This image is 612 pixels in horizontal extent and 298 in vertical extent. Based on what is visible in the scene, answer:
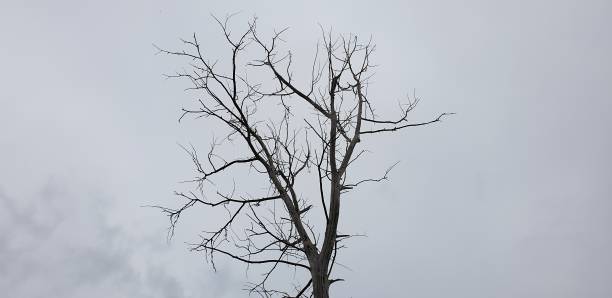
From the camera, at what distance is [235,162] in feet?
25.1

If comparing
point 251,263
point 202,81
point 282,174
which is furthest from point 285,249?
point 202,81

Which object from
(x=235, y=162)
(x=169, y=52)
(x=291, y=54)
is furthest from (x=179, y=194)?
(x=291, y=54)

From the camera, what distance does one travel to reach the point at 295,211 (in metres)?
7.25

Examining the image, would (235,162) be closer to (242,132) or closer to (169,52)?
(242,132)

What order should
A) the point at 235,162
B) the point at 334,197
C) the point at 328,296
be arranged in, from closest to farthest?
the point at 328,296 < the point at 334,197 < the point at 235,162

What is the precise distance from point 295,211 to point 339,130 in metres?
1.30

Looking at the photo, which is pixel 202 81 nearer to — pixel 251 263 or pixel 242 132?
pixel 242 132

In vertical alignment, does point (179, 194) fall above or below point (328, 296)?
above

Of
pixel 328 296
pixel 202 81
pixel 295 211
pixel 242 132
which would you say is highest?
pixel 202 81

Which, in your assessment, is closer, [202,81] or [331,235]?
[331,235]

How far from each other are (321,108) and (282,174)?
1.10 meters

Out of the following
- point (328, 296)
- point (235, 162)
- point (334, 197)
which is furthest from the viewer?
point (235, 162)

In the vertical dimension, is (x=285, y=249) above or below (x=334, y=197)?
below

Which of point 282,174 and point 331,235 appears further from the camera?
point 282,174
